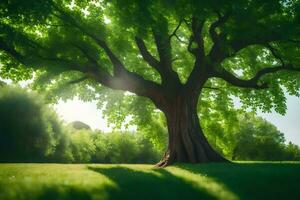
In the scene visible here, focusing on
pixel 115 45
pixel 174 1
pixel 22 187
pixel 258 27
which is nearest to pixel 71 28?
pixel 115 45

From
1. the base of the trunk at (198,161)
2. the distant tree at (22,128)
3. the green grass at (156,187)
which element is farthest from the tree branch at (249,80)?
the distant tree at (22,128)

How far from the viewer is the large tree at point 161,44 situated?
19.2 metres

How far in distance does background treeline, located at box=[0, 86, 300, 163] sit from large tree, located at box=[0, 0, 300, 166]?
33.0 ft

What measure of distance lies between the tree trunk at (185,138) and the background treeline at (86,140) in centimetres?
1019

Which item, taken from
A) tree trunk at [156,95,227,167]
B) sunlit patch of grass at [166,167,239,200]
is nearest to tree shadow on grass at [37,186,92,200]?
sunlit patch of grass at [166,167,239,200]

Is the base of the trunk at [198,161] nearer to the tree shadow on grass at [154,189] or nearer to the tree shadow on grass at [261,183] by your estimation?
the tree shadow on grass at [261,183]

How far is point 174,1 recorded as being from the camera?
18719 millimetres

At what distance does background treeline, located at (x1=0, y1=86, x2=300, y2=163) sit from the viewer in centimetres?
4028

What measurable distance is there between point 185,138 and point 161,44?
22.0 ft

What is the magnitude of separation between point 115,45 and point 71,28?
354 centimetres

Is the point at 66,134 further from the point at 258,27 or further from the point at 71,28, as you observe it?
the point at 258,27

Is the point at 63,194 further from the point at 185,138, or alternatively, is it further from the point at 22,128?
the point at 22,128

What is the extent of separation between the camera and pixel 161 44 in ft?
82.4

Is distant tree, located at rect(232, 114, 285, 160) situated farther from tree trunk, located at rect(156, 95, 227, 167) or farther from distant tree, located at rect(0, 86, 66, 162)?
tree trunk, located at rect(156, 95, 227, 167)
